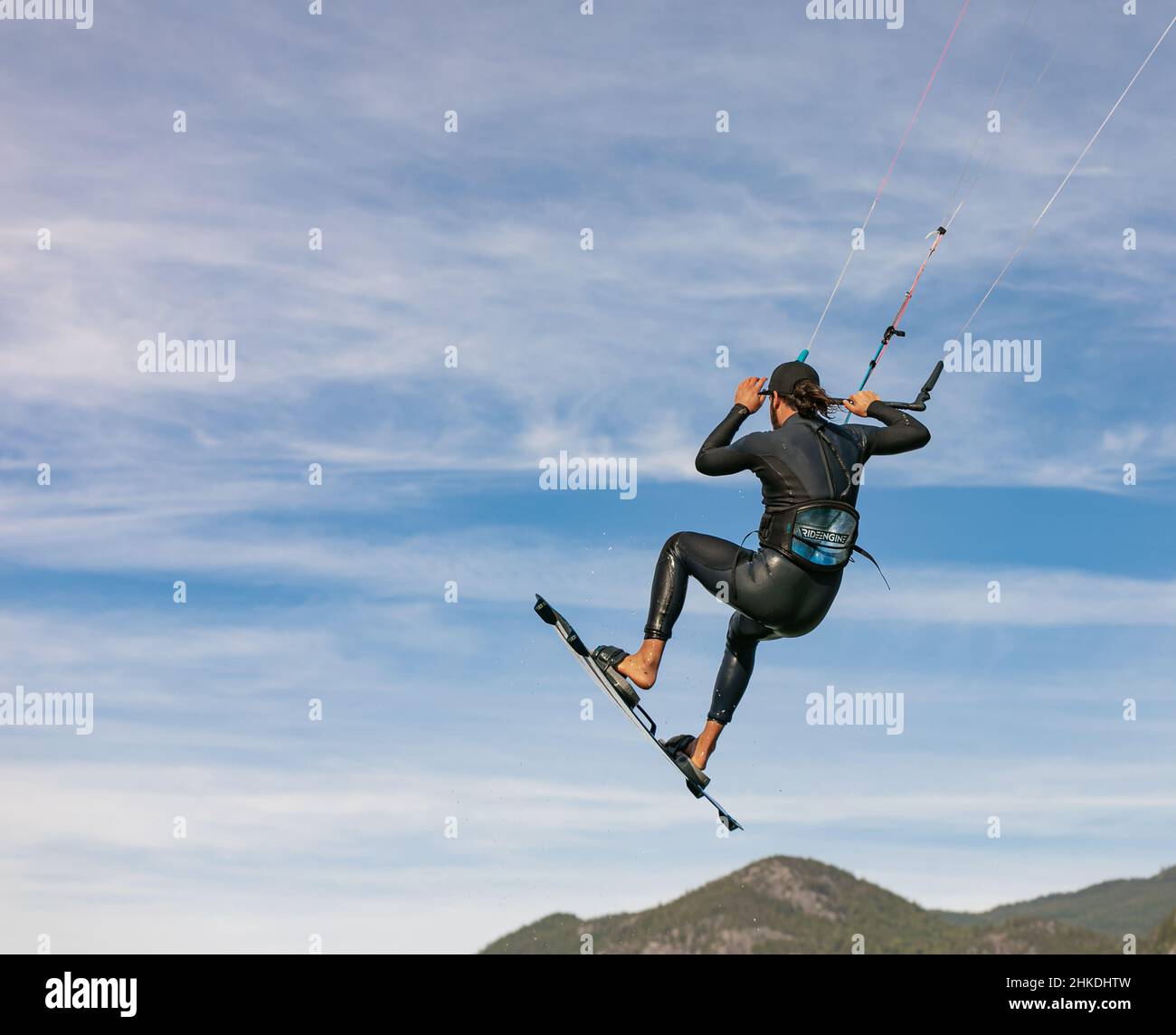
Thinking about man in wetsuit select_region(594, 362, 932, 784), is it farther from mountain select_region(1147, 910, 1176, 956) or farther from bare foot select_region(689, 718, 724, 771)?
mountain select_region(1147, 910, 1176, 956)

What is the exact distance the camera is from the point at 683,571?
1320 cm

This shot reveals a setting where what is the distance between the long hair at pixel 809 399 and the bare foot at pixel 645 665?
2.59 m

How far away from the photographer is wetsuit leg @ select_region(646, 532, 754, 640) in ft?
42.4

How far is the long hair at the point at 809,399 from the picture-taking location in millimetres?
12852

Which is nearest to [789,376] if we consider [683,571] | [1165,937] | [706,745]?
[683,571]

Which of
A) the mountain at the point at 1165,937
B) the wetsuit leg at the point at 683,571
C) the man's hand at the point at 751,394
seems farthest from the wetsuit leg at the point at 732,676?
the mountain at the point at 1165,937

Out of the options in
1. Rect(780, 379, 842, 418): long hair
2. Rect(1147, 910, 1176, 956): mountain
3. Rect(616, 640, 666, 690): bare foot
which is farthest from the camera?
Rect(1147, 910, 1176, 956): mountain

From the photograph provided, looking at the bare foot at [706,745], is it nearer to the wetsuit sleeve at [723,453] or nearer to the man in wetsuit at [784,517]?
the man in wetsuit at [784,517]

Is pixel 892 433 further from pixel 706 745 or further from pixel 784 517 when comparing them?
pixel 706 745

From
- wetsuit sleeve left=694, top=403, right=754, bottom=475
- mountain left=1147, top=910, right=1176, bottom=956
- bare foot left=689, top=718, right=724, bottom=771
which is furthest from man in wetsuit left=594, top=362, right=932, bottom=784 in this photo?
mountain left=1147, top=910, right=1176, bottom=956

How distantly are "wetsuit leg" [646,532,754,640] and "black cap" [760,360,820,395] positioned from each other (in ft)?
5.00

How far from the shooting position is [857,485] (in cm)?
1293

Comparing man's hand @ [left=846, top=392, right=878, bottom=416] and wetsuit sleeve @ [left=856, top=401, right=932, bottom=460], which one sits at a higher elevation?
man's hand @ [left=846, top=392, right=878, bottom=416]

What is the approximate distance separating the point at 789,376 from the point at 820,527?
149cm
